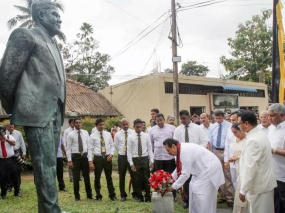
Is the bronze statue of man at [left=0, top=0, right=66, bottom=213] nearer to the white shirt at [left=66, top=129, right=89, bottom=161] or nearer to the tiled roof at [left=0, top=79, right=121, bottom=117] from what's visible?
the white shirt at [left=66, top=129, right=89, bottom=161]

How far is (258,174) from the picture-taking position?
3.96 metres

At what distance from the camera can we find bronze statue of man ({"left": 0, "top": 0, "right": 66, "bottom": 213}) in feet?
8.97

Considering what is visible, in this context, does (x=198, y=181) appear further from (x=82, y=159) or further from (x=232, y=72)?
(x=232, y=72)

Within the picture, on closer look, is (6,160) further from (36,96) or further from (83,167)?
(36,96)

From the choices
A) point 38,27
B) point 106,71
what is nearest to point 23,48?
point 38,27

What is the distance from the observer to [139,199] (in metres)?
7.22

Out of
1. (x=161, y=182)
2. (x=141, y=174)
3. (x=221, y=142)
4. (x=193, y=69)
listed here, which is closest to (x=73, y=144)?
(x=141, y=174)

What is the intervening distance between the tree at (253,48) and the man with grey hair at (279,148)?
87.0ft

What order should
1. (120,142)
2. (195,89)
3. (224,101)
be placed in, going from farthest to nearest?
(224,101), (195,89), (120,142)

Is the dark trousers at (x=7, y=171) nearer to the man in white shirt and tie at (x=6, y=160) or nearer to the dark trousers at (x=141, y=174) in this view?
the man in white shirt and tie at (x=6, y=160)

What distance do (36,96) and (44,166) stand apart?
1.99 feet

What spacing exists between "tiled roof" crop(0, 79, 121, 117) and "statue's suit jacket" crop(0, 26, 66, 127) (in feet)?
64.0

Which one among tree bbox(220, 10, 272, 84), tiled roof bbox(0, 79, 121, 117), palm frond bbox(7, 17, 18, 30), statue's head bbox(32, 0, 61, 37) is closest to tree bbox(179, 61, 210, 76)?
tree bbox(220, 10, 272, 84)

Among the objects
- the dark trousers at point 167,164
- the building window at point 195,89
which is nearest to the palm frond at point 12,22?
the building window at point 195,89
